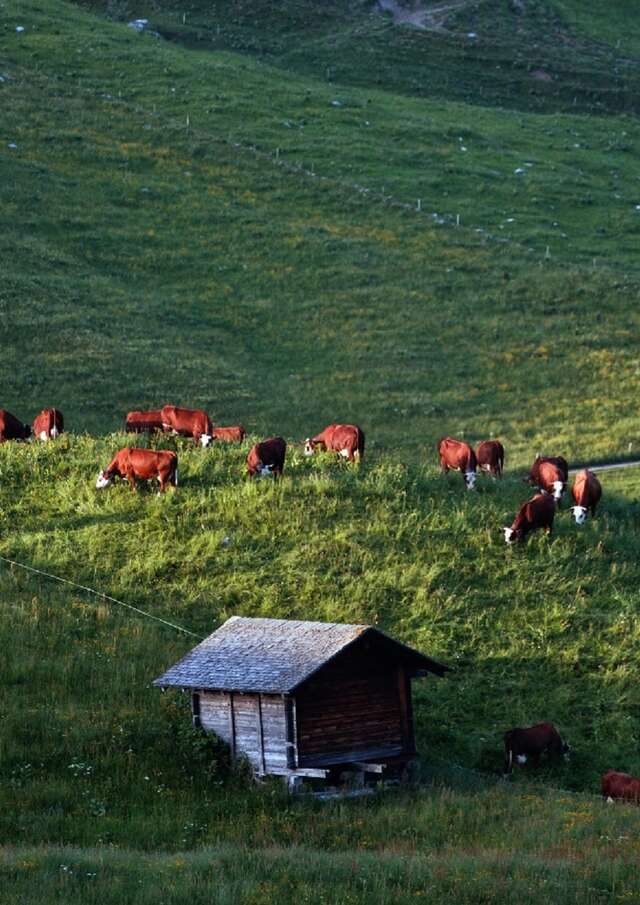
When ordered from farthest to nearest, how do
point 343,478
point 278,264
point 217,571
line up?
point 278,264
point 343,478
point 217,571

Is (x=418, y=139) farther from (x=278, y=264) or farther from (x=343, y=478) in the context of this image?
(x=343, y=478)

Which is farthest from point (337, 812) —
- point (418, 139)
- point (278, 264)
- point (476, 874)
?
point (418, 139)

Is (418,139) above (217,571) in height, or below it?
above

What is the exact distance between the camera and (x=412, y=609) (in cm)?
3053

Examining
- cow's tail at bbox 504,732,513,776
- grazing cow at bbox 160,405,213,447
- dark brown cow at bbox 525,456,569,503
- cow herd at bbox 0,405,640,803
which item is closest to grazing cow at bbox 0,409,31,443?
cow herd at bbox 0,405,640,803

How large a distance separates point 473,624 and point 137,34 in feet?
264

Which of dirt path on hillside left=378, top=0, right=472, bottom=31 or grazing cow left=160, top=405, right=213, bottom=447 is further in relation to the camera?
dirt path on hillside left=378, top=0, right=472, bottom=31

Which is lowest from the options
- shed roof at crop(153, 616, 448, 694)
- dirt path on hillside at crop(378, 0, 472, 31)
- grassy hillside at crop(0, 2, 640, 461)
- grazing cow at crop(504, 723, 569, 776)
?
grazing cow at crop(504, 723, 569, 776)

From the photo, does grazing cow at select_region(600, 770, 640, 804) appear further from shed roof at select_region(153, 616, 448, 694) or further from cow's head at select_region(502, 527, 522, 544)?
cow's head at select_region(502, 527, 522, 544)

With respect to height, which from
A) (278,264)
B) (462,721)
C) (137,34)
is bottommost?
(462,721)

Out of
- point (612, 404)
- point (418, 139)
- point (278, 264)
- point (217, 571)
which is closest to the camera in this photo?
point (217, 571)

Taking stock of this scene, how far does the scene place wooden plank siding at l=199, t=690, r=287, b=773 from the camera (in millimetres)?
24406

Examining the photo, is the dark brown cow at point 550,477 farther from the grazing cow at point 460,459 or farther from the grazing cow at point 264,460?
the grazing cow at point 264,460

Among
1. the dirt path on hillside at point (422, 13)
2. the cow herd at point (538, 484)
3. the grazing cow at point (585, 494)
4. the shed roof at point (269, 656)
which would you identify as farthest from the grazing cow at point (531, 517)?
the dirt path on hillside at point (422, 13)
